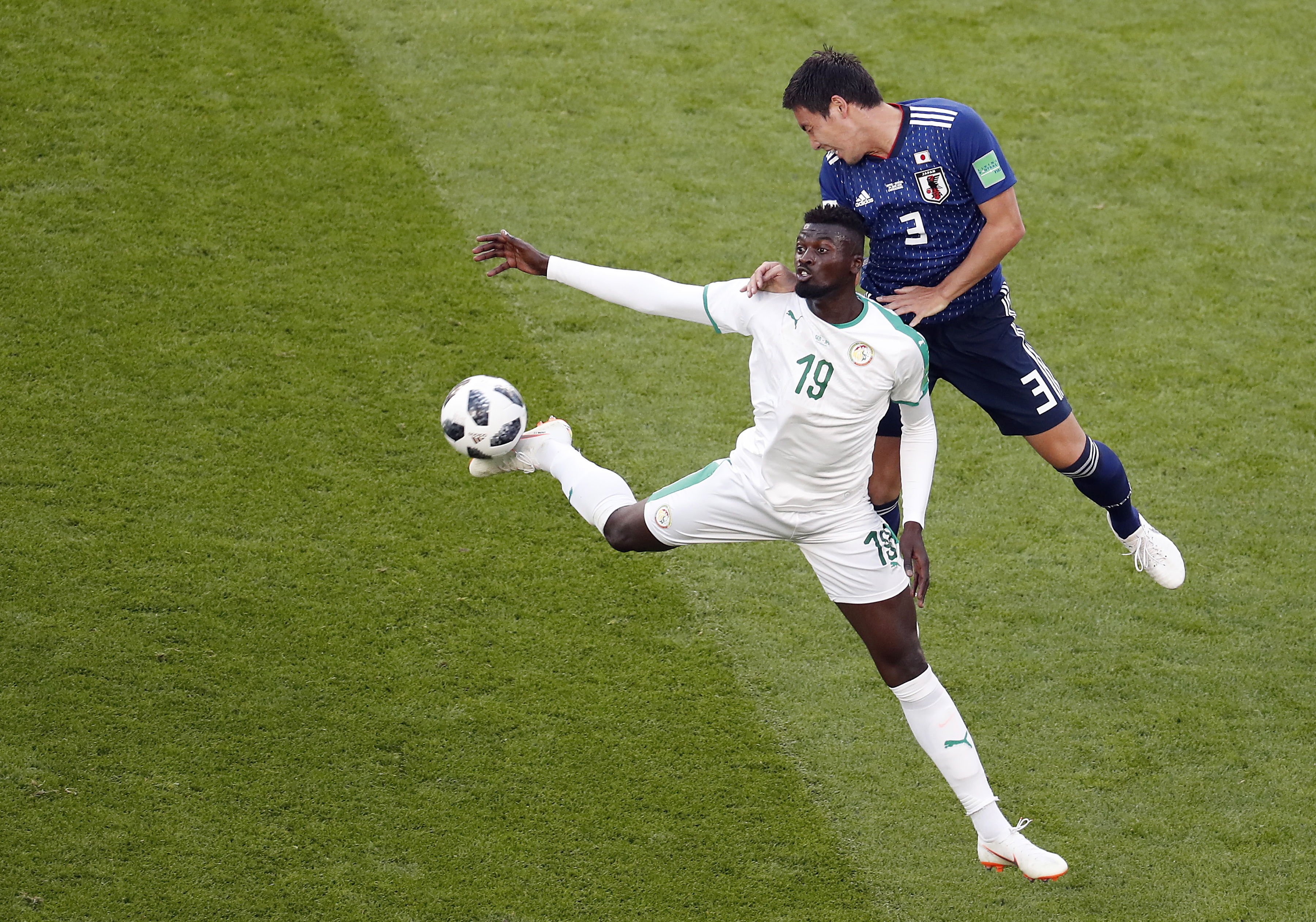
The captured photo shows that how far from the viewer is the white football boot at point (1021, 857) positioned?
17.3 feet

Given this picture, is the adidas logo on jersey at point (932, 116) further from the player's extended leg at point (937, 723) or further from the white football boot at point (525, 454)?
the white football boot at point (525, 454)

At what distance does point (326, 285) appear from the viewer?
8703 mm

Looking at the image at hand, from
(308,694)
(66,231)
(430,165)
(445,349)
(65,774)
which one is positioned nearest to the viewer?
(65,774)

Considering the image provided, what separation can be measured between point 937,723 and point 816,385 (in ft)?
4.44

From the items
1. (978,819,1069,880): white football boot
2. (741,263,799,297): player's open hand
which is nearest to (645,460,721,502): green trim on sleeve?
(741,263,799,297): player's open hand

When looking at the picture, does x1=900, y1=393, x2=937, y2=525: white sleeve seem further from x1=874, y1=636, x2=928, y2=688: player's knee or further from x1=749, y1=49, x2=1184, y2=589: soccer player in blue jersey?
x1=874, y1=636, x2=928, y2=688: player's knee

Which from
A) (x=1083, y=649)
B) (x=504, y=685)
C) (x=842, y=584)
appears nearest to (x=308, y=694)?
(x=504, y=685)

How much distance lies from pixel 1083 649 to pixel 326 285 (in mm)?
4898

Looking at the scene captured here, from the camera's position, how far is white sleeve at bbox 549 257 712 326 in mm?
5332

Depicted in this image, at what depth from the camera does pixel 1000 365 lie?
5.88m

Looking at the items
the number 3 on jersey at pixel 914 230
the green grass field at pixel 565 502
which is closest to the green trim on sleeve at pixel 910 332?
the number 3 on jersey at pixel 914 230

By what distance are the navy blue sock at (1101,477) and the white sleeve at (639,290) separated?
184 centimetres

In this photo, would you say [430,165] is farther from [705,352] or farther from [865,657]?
[865,657]

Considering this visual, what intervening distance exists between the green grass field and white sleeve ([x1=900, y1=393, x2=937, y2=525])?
1.48 metres
